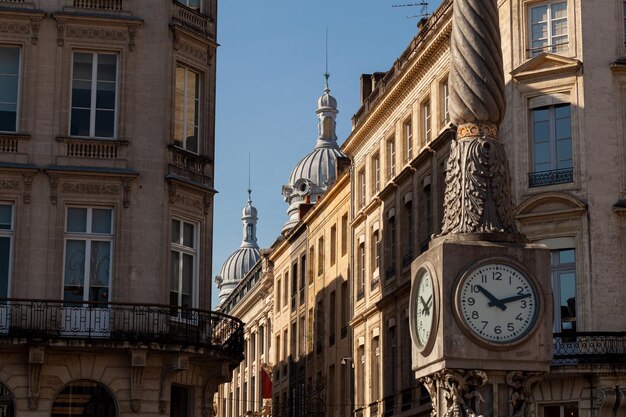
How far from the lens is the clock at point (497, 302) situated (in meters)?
17.0

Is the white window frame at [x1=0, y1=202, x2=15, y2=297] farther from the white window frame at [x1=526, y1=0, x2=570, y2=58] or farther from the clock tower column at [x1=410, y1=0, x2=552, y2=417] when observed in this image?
the clock tower column at [x1=410, y1=0, x2=552, y2=417]

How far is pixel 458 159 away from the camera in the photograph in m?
17.9

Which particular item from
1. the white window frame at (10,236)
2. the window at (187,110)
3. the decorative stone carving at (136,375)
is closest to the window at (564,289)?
the window at (187,110)

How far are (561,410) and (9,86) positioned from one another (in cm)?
1715

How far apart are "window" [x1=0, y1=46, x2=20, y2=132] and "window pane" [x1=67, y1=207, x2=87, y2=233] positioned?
2664 millimetres

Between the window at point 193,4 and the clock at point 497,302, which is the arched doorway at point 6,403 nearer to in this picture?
the window at point 193,4

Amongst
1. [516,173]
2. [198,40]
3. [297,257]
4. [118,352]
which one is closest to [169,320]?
[118,352]

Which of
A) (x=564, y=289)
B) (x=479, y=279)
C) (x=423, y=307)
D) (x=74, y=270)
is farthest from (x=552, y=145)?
(x=479, y=279)

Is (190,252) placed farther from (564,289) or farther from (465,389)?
(465,389)

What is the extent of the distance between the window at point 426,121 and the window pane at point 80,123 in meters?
14.8

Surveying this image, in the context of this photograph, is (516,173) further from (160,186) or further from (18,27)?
(18,27)

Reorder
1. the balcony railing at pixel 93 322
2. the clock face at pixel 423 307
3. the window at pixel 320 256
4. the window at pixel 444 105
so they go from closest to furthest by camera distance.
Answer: the clock face at pixel 423 307 < the balcony railing at pixel 93 322 < the window at pixel 444 105 < the window at pixel 320 256

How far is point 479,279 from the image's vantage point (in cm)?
1727

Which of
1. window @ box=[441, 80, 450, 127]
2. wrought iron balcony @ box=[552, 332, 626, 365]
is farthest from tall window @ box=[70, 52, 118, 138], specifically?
wrought iron balcony @ box=[552, 332, 626, 365]
